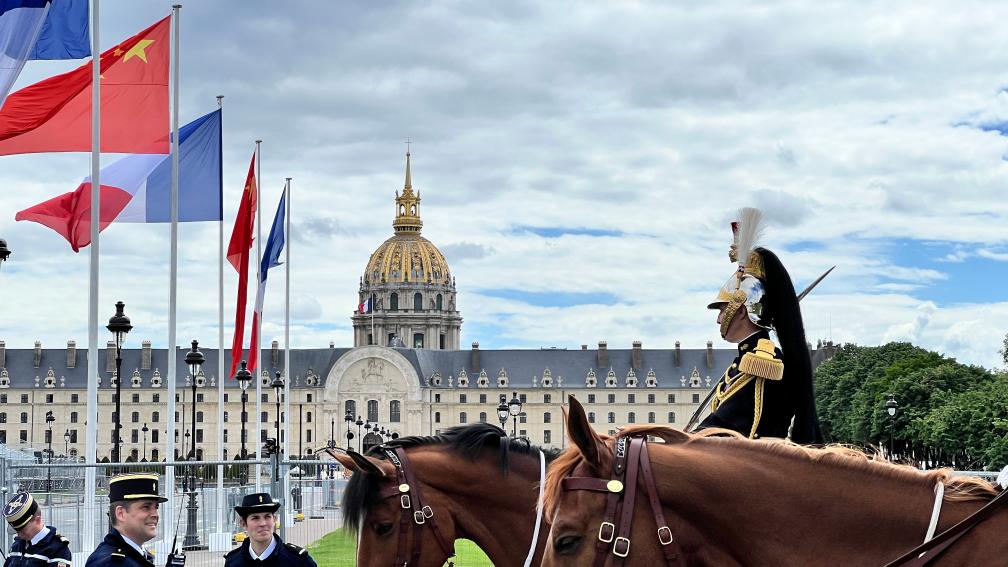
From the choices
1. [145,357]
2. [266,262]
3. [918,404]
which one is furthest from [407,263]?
[266,262]

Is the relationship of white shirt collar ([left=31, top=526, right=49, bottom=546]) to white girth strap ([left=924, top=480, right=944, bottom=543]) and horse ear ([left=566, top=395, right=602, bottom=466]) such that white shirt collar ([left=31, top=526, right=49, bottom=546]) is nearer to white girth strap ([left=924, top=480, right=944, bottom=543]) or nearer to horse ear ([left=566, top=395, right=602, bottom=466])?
horse ear ([left=566, top=395, right=602, bottom=466])

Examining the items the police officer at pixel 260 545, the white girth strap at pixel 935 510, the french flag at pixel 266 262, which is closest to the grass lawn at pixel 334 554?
the police officer at pixel 260 545

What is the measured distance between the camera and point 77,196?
17797 mm

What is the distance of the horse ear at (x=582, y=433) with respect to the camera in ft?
12.4

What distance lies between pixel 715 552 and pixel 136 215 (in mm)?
16689

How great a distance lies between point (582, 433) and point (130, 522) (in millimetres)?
2996

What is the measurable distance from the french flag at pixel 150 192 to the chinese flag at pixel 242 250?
98.7 inches

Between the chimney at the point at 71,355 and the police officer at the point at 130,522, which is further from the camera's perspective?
the chimney at the point at 71,355

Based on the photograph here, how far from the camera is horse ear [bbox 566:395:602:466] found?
12.4 ft

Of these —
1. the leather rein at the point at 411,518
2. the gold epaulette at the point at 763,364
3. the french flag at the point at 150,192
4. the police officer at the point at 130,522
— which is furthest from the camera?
the french flag at the point at 150,192

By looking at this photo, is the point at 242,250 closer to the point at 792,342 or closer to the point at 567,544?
the point at 792,342

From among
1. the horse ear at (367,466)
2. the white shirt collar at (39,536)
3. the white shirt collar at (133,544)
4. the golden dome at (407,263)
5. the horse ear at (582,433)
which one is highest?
the golden dome at (407,263)

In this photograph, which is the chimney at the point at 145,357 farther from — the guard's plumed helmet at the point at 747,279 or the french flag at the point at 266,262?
the guard's plumed helmet at the point at 747,279

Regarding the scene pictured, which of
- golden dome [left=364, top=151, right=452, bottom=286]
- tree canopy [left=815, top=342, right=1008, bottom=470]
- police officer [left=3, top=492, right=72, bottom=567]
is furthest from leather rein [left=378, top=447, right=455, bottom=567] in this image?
golden dome [left=364, top=151, right=452, bottom=286]
